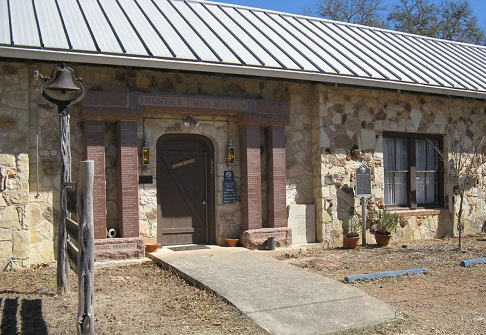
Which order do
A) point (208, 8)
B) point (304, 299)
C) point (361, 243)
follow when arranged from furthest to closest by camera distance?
point (208, 8) → point (361, 243) → point (304, 299)

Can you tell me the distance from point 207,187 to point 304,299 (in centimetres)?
416

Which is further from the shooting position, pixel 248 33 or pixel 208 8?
pixel 208 8

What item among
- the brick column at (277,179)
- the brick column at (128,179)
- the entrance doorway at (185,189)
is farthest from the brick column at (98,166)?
the brick column at (277,179)

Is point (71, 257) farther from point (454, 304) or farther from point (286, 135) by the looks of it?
point (286, 135)

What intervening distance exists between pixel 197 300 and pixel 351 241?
4730mm

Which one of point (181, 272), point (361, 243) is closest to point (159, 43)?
point (181, 272)

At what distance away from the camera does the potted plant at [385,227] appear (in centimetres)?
1030

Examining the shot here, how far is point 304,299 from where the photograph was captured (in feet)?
19.6

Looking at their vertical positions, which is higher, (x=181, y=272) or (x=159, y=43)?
(x=159, y=43)

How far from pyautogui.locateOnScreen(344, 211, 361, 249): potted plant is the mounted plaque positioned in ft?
1.60

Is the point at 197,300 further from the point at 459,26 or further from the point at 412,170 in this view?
the point at 459,26

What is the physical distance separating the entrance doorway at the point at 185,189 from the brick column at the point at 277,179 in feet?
3.54

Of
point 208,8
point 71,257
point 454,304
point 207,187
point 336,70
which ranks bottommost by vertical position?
point 454,304

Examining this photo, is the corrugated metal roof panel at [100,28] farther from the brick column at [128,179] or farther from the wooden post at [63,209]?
the wooden post at [63,209]
